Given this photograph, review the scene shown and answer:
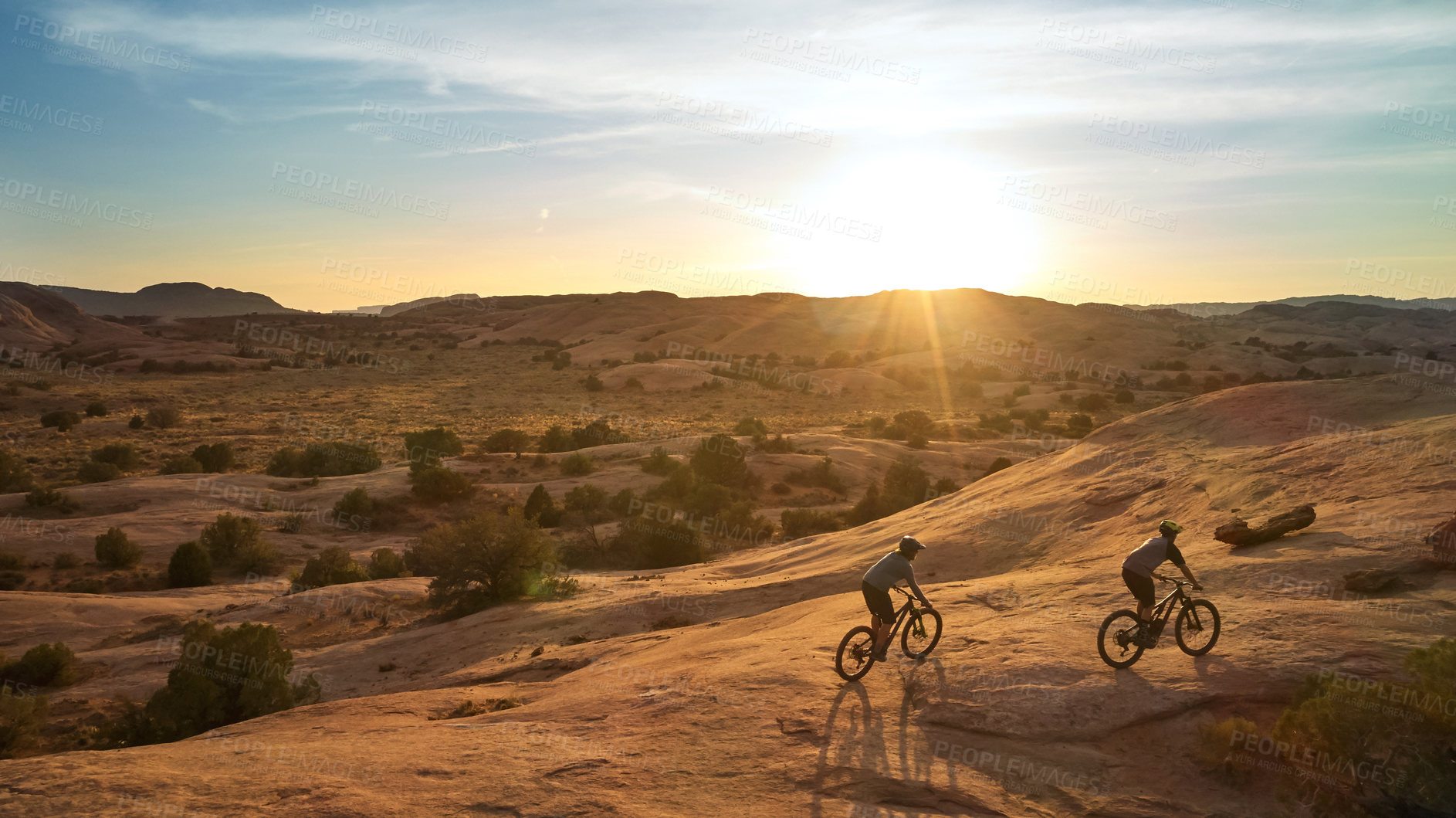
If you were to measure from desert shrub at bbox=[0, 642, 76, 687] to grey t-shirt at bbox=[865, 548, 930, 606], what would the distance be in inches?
543

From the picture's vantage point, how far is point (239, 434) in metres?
35.6

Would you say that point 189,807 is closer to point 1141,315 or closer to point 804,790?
point 804,790

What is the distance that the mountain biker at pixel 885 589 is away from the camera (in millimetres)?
8312

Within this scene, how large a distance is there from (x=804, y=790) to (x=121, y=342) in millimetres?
89473

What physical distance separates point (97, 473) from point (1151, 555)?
105 ft

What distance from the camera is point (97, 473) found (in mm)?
26328

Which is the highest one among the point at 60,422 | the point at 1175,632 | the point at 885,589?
the point at 60,422

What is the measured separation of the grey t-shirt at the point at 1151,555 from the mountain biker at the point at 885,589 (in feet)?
7.24

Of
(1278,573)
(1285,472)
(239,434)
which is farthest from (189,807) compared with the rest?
(239,434)

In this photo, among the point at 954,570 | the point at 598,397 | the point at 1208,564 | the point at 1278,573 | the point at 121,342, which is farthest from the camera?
the point at 121,342

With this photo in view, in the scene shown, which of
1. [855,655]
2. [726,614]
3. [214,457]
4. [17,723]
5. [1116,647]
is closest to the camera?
[1116,647]

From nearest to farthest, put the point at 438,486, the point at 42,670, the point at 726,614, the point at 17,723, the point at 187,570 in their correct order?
the point at 17,723 < the point at 42,670 < the point at 726,614 < the point at 187,570 < the point at 438,486

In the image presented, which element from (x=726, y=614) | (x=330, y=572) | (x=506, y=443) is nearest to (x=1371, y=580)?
(x=726, y=614)

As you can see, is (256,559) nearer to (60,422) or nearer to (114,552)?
(114,552)
